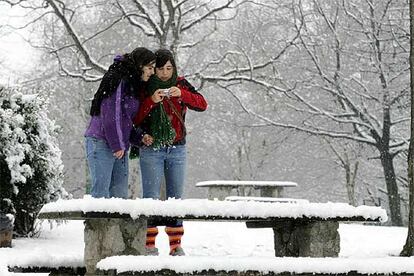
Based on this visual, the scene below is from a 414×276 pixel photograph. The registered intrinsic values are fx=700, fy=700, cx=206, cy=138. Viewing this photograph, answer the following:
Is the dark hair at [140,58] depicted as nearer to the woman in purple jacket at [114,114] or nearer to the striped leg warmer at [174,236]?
the woman in purple jacket at [114,114]

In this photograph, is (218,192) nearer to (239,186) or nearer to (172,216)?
(239,186)

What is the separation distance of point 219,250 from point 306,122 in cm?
1040

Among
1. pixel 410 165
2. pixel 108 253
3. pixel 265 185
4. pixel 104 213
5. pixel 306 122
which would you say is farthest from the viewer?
pixel 306 122

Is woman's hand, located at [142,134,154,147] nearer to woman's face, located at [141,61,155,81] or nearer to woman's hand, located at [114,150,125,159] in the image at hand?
woman's hand, located at [114,150,125,159]

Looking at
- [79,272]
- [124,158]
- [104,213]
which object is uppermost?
[124,158]

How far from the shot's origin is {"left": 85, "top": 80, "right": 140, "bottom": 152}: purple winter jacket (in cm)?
567

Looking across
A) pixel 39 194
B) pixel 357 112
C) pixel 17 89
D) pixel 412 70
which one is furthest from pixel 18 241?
pixel 357 112

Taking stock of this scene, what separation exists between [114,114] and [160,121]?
380 mm

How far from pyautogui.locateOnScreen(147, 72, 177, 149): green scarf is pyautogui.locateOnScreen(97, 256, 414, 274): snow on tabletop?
6.21ft

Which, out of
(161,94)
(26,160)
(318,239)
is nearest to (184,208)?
(318,239)

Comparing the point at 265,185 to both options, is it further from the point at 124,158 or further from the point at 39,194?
the point at 124,158

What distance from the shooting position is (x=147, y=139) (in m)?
5.79

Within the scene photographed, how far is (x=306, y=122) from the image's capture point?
65.5 ft

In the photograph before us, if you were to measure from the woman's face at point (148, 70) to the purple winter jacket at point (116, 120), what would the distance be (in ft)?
0.55
